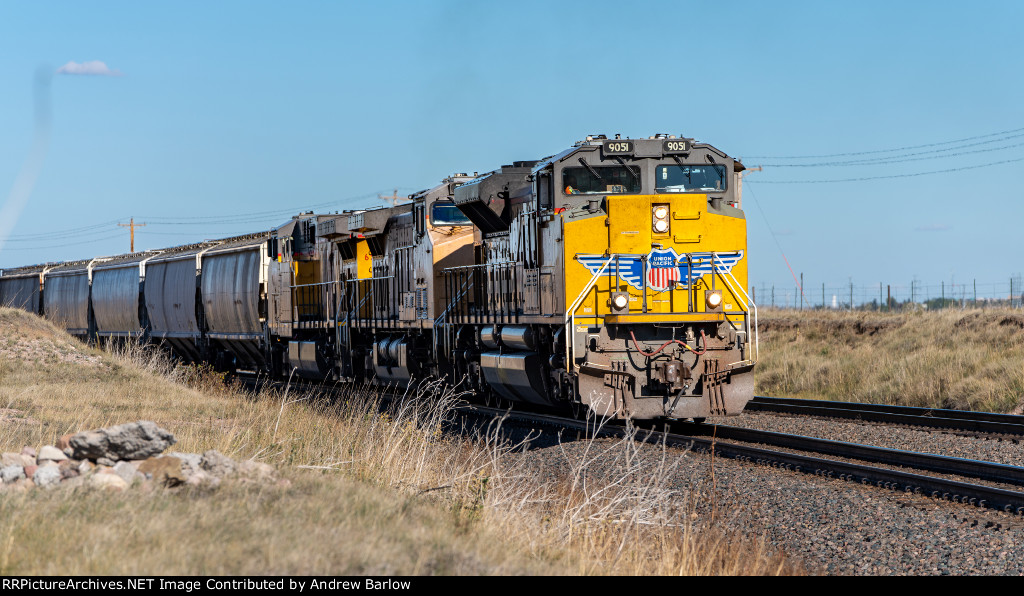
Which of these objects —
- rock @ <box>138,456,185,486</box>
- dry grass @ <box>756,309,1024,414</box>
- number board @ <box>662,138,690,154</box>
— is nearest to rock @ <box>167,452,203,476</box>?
rock @ <box>138,456,185,486</box>

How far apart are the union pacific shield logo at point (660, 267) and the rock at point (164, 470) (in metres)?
6.27

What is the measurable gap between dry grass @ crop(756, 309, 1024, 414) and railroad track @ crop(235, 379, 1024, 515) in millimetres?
5667

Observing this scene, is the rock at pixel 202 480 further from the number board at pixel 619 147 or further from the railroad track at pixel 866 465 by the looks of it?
the number board at pixel 619 147

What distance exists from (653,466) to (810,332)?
2124cm

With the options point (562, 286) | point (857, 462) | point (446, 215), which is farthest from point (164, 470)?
point (446, 215)

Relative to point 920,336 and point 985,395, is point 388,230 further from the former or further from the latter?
point 920,336

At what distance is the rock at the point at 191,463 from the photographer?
6833 mm

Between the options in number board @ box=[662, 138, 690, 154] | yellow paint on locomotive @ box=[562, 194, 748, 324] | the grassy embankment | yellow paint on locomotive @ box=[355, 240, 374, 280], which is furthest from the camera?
yellow paint on locomotive @ box=[355, 240, 374, 280]

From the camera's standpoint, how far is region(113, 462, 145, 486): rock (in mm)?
6793

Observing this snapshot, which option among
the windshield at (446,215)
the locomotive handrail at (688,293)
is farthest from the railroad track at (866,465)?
the windshield at (446,215)

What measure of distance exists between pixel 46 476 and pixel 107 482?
694 millimetres

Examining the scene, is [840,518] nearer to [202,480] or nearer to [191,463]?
[202,480]

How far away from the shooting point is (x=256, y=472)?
705 centimetres

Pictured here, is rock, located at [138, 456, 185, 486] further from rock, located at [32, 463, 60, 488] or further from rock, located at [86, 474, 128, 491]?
rock, located at [32, 463, 60, 488]
